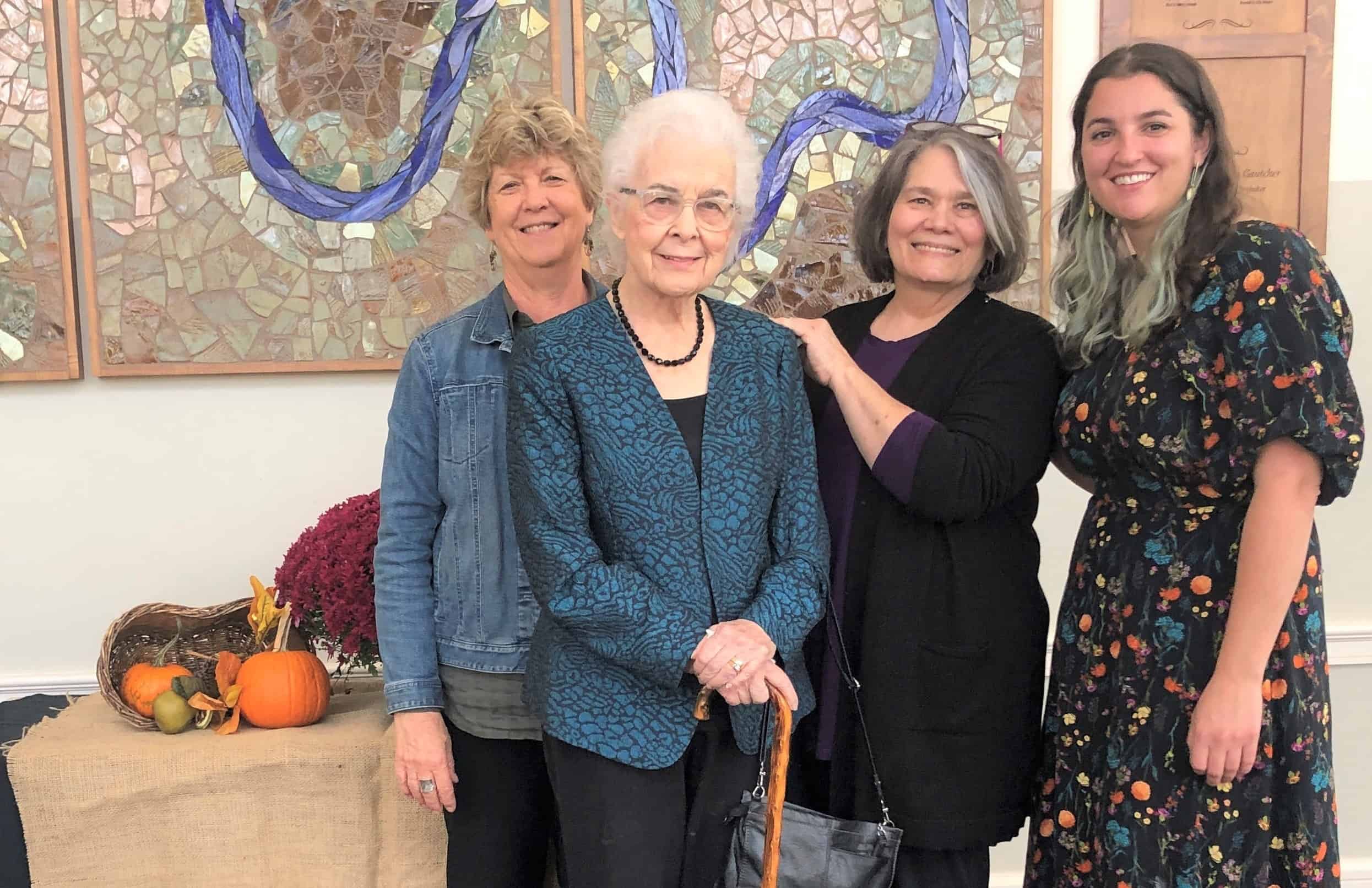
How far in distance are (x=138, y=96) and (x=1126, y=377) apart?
2.11m

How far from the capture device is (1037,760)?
155cm

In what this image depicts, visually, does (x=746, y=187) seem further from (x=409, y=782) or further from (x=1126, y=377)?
(x=409, y=782)

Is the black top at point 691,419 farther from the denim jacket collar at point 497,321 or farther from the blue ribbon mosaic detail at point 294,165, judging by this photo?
the blue ribbon mosaic detail at point 294,165

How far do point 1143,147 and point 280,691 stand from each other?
1728 millimetres

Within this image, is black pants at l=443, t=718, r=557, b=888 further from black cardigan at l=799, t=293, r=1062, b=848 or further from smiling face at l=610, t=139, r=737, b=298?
smiling face at l=610, t=139, r=737, b=298

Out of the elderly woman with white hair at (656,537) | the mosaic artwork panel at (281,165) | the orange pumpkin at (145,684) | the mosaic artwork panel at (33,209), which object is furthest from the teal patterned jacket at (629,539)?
the mosaic artwork panel at (33,209)

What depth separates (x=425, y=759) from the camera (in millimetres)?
1457

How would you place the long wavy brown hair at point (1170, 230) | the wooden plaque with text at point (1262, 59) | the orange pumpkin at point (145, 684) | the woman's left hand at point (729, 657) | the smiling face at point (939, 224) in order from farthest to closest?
the wooden plaque with text at point (1262, 59), the orange pumpkin at point (145, 684), the smiling face at point (939, 224), the long wavy brown hair at point (1170, 230), the woman's left hand at point (729, 657)

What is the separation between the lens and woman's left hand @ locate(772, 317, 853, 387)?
1.45 meters

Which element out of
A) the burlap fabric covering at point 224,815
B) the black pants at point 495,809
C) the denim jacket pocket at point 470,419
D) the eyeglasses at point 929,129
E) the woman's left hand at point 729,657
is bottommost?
the burlap fabric covering at point 224,815

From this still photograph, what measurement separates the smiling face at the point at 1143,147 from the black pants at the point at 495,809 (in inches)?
45.5

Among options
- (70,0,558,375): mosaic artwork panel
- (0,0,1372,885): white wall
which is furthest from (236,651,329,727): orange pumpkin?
(70,0,558,375): mosaic artwork panel

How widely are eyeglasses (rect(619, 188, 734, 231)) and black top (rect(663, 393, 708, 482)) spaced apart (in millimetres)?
213

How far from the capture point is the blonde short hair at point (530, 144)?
1.49 metres
